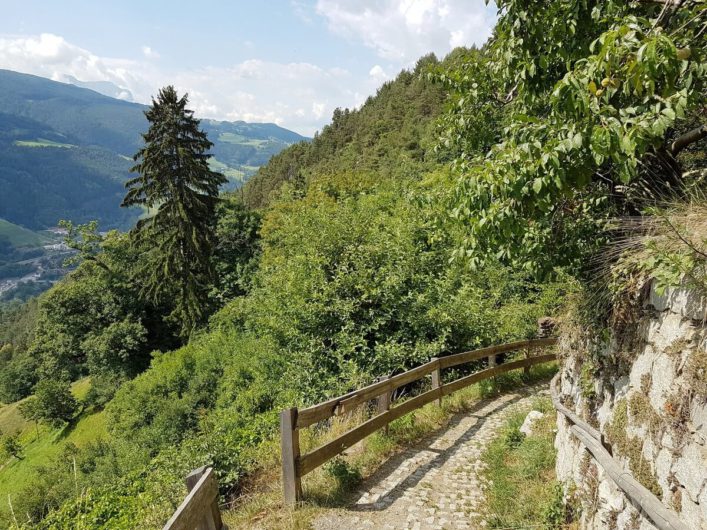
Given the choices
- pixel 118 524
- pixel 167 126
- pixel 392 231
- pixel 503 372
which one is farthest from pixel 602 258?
pixel 167 126

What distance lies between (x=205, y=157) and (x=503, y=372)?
87.6 ft

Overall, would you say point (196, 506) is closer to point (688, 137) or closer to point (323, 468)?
point (323, 468)

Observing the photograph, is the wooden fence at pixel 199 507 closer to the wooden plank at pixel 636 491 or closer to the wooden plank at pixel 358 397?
the wooden plank at pixel 358 397

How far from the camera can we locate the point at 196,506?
3547mm

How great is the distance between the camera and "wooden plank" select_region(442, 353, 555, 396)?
30.6 ft

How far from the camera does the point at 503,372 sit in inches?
451

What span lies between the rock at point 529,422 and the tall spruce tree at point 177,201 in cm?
2480

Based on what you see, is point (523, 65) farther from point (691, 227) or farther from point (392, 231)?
point (392, 231)

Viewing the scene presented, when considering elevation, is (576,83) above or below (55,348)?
above

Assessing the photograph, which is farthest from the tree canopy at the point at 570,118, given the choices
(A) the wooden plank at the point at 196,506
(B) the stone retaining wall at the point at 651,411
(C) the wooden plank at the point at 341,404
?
(A) the wooden plank at the point at 196,506

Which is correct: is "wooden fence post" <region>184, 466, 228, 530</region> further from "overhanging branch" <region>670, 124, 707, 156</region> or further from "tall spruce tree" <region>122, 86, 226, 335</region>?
"tall spruce tree" <region>122, 86, 226, 335</region>

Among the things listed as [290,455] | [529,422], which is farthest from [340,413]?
[529,422]

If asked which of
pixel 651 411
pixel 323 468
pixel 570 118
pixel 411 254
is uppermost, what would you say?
pixel 570 118

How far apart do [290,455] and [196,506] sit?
1545 mm
